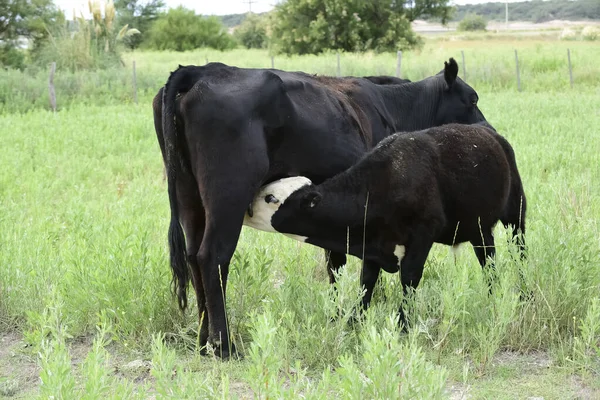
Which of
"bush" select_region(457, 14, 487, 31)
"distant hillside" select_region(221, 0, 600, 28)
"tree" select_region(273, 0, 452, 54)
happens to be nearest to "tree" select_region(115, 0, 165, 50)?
"tree" select_region(273, 0, 452, 54)

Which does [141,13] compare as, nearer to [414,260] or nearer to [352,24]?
[352,24]

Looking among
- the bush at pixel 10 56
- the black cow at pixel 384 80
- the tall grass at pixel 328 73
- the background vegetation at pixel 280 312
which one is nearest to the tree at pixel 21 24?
the bush at pixel 10 56

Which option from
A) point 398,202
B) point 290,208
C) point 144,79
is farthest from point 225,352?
point 144,79

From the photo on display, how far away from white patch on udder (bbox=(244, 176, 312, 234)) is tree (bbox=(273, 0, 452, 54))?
39.4m

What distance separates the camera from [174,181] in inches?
201

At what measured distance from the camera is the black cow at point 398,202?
16.1 ft

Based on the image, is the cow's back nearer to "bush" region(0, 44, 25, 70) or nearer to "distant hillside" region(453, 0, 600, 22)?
"bush" region(0, 44, 25, 70)

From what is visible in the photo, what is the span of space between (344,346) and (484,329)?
823 mm

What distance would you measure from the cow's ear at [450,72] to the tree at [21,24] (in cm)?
2703

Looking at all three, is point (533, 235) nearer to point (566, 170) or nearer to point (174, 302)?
point (174, 302)

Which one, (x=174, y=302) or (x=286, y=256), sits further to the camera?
(x=286, y=256)

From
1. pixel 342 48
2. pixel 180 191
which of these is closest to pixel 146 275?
pixel 180 191

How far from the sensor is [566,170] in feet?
33.9

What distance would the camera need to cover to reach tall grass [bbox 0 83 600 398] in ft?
10.6
